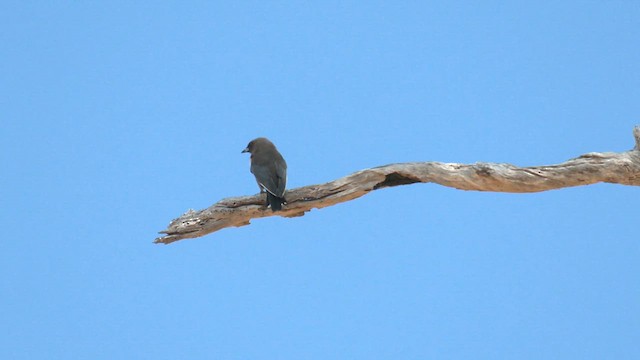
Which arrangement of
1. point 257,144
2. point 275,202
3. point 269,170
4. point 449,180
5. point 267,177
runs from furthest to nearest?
1. point 257,144
2. point 269,170
3. point 267,177
4. point 275,202
5. point 449,180

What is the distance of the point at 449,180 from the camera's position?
7.62m

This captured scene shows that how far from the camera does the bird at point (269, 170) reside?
7996mm

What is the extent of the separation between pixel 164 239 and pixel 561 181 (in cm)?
361

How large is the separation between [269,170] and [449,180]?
171cm

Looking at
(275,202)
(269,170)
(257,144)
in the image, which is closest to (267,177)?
(269,170)

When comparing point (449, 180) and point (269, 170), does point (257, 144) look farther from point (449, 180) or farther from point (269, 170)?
point (449, 180)

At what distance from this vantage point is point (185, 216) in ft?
27.0

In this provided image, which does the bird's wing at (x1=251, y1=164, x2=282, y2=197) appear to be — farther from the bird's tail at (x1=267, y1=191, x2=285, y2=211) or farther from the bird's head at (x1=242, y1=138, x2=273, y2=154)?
the bird's head at (x1=242, y1=138, x2=273, y2=154)

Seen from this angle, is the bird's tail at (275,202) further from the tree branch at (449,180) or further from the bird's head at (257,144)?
the bird's head at (257,144)

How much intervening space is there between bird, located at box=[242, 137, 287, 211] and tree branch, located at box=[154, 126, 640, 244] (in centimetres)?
12

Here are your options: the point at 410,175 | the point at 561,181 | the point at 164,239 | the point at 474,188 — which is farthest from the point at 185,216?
the point at 561,181

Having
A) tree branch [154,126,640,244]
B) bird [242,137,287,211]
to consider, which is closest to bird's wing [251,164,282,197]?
bird [242,137,287,211]

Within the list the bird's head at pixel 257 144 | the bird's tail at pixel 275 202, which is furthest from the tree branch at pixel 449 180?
the bird's head at pixel 257 144

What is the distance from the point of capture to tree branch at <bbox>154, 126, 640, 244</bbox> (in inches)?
296
